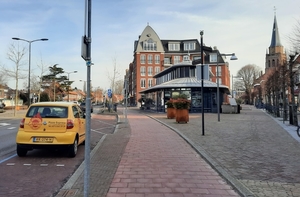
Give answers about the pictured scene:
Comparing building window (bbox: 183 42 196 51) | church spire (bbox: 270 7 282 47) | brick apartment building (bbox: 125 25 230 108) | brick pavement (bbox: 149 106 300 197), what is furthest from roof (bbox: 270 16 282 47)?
brick pavement (bbox: 149 106 300 197)

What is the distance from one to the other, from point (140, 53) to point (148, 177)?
70917mm

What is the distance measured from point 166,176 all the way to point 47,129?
3.78 meters

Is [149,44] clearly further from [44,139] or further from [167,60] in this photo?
[44,139]

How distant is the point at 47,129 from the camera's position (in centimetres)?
784

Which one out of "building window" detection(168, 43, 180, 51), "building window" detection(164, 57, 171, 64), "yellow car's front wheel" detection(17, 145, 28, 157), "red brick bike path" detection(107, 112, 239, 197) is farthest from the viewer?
"building window" detection(168, 43, 180, 51)

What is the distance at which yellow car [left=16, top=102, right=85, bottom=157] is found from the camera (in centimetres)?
773

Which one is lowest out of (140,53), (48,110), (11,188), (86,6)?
(11,188)

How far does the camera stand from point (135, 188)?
5.06 meters

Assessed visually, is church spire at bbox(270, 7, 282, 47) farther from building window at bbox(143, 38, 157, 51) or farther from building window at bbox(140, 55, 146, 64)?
building window at bbox(140, 55, 146, 64)

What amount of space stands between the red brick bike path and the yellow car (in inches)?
64.4

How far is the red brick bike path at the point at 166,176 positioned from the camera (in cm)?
488

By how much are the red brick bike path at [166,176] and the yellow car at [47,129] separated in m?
1.64

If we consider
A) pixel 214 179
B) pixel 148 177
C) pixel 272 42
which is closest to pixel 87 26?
pixel 148 177

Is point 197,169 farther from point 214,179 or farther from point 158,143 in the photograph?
point 158,143
